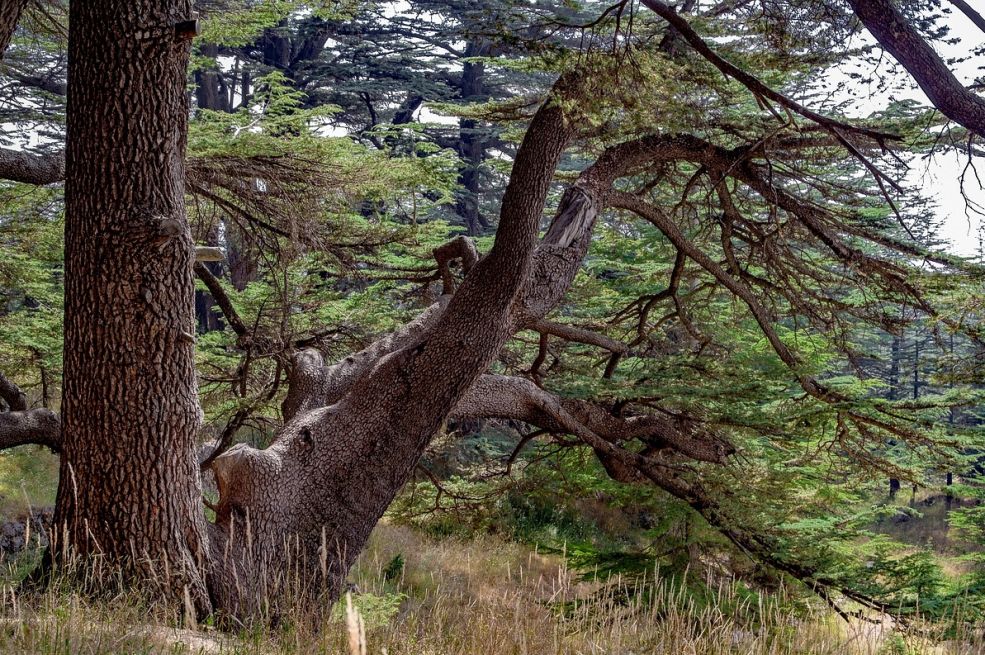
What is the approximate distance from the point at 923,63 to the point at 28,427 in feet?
22.8

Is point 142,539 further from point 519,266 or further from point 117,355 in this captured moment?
point 519,266

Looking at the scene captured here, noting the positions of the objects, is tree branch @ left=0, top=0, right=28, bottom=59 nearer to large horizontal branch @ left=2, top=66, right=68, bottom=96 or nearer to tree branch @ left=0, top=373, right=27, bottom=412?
tree branch @ left=0, top=373, right=27, bottom=412

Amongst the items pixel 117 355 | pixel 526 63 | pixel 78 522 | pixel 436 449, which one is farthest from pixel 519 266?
pixel 436 449

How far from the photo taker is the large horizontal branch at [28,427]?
6.35m

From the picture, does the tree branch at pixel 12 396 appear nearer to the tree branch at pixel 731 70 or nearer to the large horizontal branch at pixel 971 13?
the tree branch at pixel 731 70

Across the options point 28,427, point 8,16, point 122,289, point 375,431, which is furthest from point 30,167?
point 375,431

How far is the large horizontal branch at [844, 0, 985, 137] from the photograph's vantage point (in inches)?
146

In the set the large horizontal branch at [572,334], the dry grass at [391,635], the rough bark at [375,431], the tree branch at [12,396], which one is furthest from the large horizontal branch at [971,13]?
the tree branch at [12,396]

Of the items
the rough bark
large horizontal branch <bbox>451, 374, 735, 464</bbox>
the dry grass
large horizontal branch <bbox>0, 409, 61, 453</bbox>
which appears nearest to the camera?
the dry grass

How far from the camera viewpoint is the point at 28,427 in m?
6.46

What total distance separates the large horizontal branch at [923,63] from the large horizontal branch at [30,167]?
5.28 metres

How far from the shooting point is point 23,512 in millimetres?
10820

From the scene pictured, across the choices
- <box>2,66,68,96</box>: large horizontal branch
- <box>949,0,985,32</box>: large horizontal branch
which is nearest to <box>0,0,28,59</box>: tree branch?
<box>949,0,985,32</box>: large horizontal branch

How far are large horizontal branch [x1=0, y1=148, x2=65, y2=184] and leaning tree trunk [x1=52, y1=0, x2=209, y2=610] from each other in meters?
1.65
